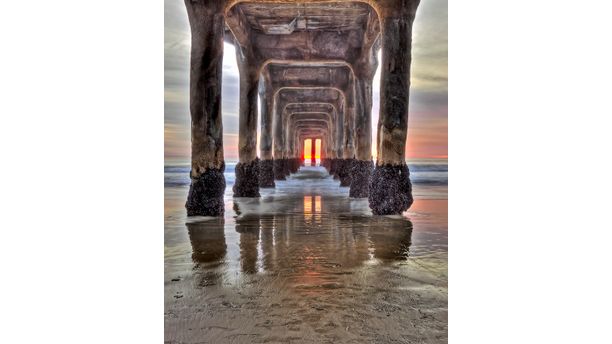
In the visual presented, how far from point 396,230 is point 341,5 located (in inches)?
241

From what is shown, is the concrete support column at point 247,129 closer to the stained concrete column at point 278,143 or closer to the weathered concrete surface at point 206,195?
the weathered concrete surface at point 206,195

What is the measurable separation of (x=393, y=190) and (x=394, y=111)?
1.30 m

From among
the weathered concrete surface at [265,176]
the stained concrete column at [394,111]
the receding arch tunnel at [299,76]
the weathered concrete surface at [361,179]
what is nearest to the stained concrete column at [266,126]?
the receding arch tunnel at [299,76]

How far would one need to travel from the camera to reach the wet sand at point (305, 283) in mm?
2770

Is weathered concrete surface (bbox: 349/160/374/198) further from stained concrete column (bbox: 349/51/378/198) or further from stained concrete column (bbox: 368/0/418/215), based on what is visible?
stained concrete column (bbox: 368/0/418/215)

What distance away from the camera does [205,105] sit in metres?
7.69

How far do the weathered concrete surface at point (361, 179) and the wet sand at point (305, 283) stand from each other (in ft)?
18.5

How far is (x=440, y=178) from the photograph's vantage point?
3984 mm

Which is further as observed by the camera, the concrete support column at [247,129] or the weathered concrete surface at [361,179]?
the weathered concrete surface at [361,179]

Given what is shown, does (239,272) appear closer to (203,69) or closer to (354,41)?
(203,69)

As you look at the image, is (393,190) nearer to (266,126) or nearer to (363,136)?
(363,136)

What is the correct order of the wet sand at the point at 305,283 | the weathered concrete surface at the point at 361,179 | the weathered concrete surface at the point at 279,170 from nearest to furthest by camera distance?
the wet sand at the point at 305,283, the weathered concrete surface at the point at 361,179, the weathered concrete surface at the point at 279,170
